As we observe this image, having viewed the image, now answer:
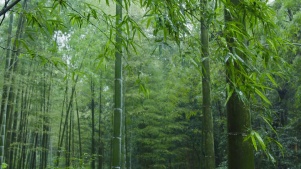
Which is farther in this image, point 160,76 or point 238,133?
point 160,76

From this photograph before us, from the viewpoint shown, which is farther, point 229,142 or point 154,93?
point 154,93

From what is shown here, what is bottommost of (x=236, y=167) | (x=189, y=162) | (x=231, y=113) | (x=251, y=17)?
(x=189, y=162)

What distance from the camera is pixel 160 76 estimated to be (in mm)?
10289

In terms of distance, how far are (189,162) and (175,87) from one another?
209 inches

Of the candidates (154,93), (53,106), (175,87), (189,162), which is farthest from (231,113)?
(189,162)

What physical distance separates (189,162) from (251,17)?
12465mm

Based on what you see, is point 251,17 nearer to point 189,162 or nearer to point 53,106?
point 53,106

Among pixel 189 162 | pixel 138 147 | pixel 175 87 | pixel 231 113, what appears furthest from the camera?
pixel 189 162

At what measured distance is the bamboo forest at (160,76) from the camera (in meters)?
1.02

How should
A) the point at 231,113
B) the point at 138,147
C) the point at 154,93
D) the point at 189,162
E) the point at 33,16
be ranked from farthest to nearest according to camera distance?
the point at 189,162 → the point at 138,147 → the point at 154,93 → the point at 231,113 → the point at 33,16

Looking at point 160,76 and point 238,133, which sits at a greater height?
point 160,76

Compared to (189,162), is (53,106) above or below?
above

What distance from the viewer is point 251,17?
1030mm

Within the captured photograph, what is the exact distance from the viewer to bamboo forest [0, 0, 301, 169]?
3.36ft
